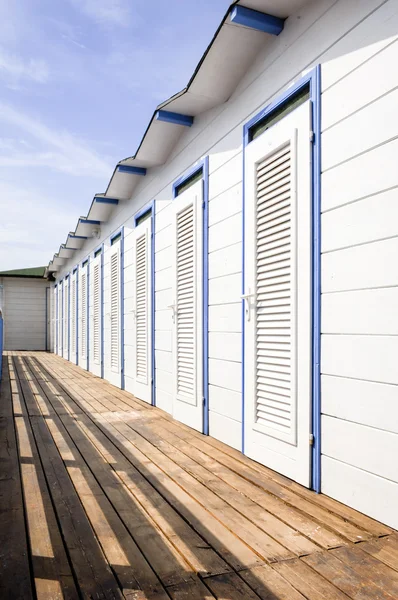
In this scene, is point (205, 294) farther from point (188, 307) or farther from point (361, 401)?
point (361, 401)

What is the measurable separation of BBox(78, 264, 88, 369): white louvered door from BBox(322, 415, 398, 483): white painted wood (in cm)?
808

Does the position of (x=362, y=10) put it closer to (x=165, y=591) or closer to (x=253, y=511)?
(x=253, y=511)

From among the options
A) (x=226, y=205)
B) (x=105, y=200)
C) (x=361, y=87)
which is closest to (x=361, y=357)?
(x=361, y=87)

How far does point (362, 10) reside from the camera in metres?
2.24

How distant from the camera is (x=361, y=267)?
2.19 metres

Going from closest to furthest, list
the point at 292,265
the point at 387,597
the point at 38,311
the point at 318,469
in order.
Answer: the point at 387,597, the point at 318,469, the point at 292,265, the point at 38,311

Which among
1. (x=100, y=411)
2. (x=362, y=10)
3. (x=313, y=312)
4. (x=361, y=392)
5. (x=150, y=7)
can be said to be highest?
(x=150, y=7)

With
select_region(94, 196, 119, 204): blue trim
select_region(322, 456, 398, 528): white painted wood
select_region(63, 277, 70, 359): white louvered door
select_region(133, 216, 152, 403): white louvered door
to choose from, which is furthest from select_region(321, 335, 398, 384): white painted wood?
select_region(63, 277, 70, 359): white louvered door

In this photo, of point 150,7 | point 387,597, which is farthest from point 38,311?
point 387,597

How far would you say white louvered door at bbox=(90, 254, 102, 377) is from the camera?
8586 millimetres

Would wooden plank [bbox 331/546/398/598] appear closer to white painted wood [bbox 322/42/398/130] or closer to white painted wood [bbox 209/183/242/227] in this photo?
white painted wood [bbox 322/42/398/130]

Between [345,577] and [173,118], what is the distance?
12.6ft

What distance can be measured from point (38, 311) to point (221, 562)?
16.0m

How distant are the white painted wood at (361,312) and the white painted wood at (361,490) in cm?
65
